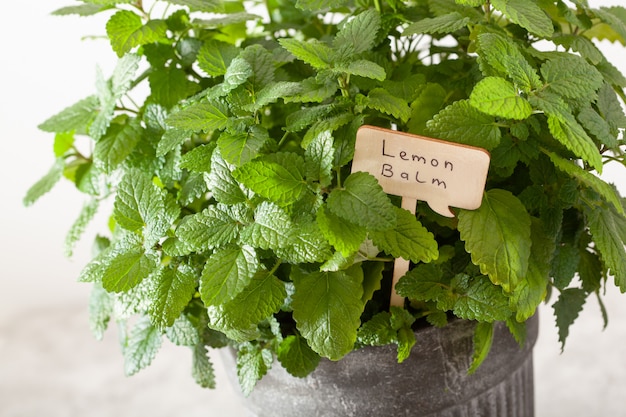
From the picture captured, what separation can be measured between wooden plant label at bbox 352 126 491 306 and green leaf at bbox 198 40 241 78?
0.82 feet

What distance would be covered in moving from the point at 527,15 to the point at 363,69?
8.8 inches

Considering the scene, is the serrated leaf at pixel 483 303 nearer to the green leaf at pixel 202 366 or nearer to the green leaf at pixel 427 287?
the green leaf at pixel 427 287

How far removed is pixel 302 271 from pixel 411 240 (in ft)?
0.62

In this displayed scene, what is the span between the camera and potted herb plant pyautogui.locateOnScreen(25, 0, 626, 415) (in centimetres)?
85

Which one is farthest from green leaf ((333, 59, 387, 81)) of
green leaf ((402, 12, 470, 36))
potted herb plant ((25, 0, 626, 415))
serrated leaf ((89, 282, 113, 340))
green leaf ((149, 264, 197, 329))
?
serrated leaf ((89, 282, 113, 340))

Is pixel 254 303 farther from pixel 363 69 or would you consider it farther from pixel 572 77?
pixel 572 77

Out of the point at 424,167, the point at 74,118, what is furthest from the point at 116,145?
the point at 424,167

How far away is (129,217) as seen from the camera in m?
0.96

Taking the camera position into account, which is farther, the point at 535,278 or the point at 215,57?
the point at 215,57

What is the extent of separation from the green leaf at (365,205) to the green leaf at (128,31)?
39cm

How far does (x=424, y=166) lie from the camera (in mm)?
878

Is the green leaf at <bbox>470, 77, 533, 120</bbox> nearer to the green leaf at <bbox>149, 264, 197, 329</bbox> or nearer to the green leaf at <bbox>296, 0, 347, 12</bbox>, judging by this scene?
the green leaf at <bbox>296, 0, 347, 12</bbox>

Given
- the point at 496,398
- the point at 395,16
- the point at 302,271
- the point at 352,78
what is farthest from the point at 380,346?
the point at 395,16

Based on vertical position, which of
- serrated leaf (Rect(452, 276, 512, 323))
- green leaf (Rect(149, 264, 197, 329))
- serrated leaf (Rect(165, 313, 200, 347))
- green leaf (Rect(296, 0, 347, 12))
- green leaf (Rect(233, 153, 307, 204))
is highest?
green leaf (Rect(296, 0, 347, 12))
